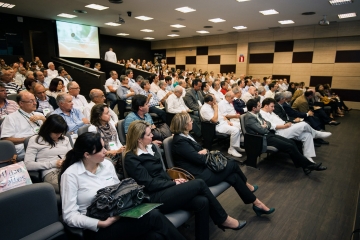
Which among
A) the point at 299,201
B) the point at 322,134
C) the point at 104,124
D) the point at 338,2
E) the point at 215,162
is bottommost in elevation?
the point at 299,201

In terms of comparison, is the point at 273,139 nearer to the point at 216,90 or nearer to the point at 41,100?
the point at 216,90

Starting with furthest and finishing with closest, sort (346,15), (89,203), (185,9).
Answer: (346,15) < (185,9) < (89,203)

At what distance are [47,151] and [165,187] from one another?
114cm

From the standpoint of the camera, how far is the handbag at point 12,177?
4.55 feet

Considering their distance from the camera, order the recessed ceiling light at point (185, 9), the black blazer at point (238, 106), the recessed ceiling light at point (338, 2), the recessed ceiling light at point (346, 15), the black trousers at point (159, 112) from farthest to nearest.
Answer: the recessed ceiling light at point (346, 15)
the recessed ceiling light at point (185, 9)
the recessed ceiling light at point (338, 2)
the black trousers at point (159, 112)
the black blazer at point (238, 106)

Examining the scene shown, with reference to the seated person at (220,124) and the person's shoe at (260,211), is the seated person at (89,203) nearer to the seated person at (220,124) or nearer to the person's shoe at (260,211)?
the person's shoe at (260,211)

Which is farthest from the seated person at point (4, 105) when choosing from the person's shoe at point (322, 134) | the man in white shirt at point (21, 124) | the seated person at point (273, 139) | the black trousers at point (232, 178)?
the person's shoe at point (322, 134)

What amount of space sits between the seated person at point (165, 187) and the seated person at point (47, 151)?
26.7 inches

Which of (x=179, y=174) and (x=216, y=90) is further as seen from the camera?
(x=216, y=90)

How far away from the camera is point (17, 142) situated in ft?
7.79

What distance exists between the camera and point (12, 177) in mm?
1440

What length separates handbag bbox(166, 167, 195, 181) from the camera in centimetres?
201

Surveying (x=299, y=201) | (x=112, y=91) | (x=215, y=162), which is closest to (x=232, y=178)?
(x=215, y=162)

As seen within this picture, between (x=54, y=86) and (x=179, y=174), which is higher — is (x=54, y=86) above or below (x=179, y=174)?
above
